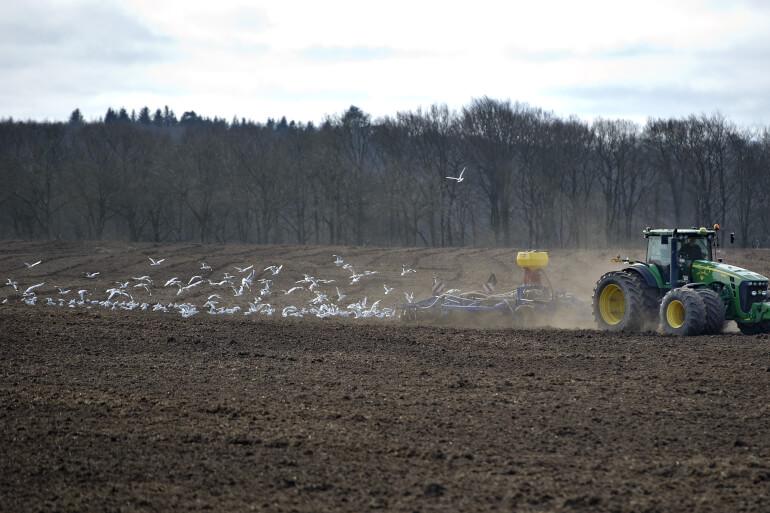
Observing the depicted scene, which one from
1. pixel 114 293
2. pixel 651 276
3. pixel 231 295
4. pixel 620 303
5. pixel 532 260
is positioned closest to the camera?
pixel 651 276

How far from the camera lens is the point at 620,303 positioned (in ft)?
67.7

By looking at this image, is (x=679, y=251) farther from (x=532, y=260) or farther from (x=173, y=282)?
(x=173, y=282)

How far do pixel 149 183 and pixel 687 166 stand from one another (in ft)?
126

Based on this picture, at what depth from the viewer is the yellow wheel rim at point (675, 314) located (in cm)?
1877

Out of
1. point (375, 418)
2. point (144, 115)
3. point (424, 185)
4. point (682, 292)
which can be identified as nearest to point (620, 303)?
point (682, 292)

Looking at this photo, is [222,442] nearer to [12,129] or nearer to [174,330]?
[174,330]

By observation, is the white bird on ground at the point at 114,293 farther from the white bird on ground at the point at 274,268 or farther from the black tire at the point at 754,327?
the black tire at the point at 754,327

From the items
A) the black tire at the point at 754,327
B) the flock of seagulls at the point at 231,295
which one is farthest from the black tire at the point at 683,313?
the flock of seagulls at the point at 231,295

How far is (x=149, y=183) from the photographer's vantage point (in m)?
62.8

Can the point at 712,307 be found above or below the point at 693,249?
below

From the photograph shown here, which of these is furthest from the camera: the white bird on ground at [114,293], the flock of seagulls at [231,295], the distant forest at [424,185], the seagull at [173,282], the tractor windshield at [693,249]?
the distant forest at [424,185]

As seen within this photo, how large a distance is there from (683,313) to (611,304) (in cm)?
229

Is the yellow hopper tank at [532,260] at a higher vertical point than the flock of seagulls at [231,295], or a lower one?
higher

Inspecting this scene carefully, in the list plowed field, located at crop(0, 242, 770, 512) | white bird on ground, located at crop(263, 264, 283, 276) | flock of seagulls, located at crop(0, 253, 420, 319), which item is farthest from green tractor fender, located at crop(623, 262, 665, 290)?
white bird on ground, located at crop(263, 264, 283, 276)
